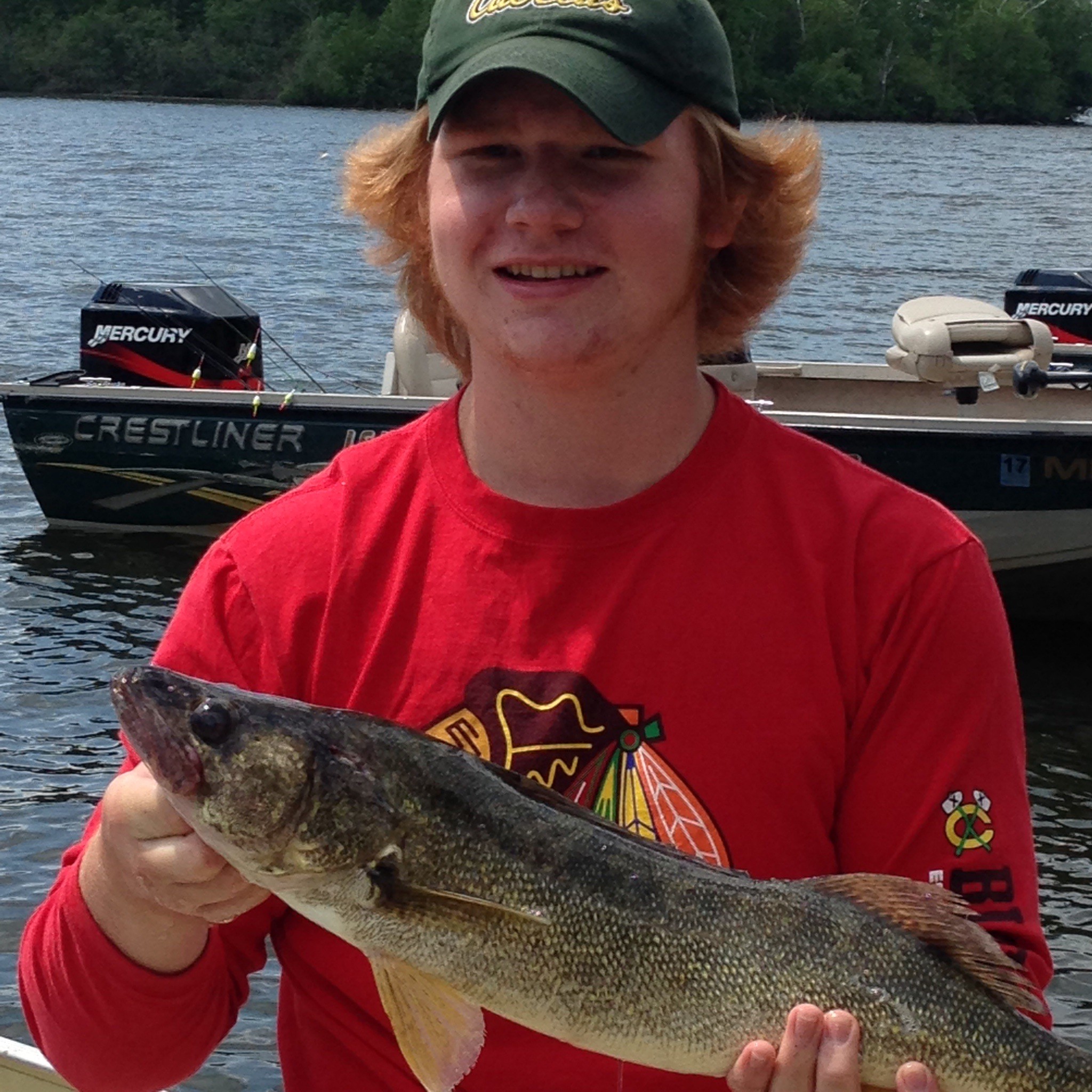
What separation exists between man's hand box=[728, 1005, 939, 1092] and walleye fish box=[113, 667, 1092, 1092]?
0.03 metres

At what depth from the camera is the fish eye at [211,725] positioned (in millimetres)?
2195

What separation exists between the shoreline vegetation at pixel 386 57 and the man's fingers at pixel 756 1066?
69.4 metres

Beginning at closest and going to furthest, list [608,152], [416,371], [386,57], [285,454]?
[608,152], [416,371], [285,454], [386,57]

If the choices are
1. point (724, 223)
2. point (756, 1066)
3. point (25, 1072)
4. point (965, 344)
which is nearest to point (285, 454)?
point (965, 344)

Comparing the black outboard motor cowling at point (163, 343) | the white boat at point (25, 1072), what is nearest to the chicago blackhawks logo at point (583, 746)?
the white boat at point (25, 1072)

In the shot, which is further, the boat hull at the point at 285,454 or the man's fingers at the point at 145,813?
the boat hull at the point at 285,454

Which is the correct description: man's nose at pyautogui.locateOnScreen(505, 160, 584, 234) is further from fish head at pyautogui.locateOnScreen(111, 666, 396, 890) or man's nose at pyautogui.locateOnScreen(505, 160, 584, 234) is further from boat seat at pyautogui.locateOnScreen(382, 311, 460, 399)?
boat seat at pyautogui.locateOnScreen(382, 311, 460, 399)

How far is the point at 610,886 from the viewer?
2221 millimetres

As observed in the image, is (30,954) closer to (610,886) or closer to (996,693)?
(610,886)

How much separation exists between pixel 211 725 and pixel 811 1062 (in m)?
0.83

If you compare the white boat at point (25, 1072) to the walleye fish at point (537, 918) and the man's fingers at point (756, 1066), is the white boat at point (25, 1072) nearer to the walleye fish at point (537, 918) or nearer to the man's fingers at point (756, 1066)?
the walleye fish at point (537, 918)

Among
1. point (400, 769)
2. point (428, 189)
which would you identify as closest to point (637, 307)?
point (428, 189)

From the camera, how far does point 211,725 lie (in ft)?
7.20

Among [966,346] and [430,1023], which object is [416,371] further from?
[430,1023]
